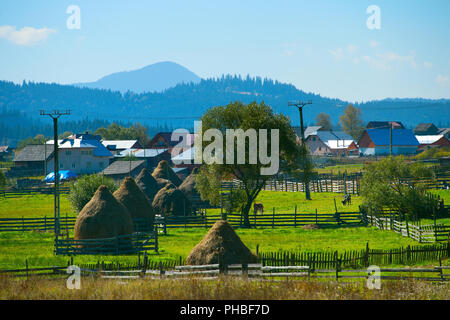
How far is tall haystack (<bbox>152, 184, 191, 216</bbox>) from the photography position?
5122 centimetres

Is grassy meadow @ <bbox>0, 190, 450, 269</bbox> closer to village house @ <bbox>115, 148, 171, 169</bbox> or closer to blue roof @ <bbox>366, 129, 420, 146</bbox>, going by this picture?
village house @ <bbox>115, 148, 171, 169</bbox>

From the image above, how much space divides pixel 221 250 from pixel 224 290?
7955 millimetres

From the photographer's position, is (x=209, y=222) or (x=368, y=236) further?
(x=209, y=222)

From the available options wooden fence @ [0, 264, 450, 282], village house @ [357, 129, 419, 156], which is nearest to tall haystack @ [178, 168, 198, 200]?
wooden fence @ [0, 264, 450, 282]

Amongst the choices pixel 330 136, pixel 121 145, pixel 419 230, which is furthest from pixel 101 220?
pixel 330 136

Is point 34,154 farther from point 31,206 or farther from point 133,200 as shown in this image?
point 133,200

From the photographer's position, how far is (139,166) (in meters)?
96.1

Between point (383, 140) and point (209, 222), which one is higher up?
point (383, 140)

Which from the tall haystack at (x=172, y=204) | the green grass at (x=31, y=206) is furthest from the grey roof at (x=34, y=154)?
the tall haystack at (x=172, y=204)

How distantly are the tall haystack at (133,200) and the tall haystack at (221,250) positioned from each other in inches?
624
